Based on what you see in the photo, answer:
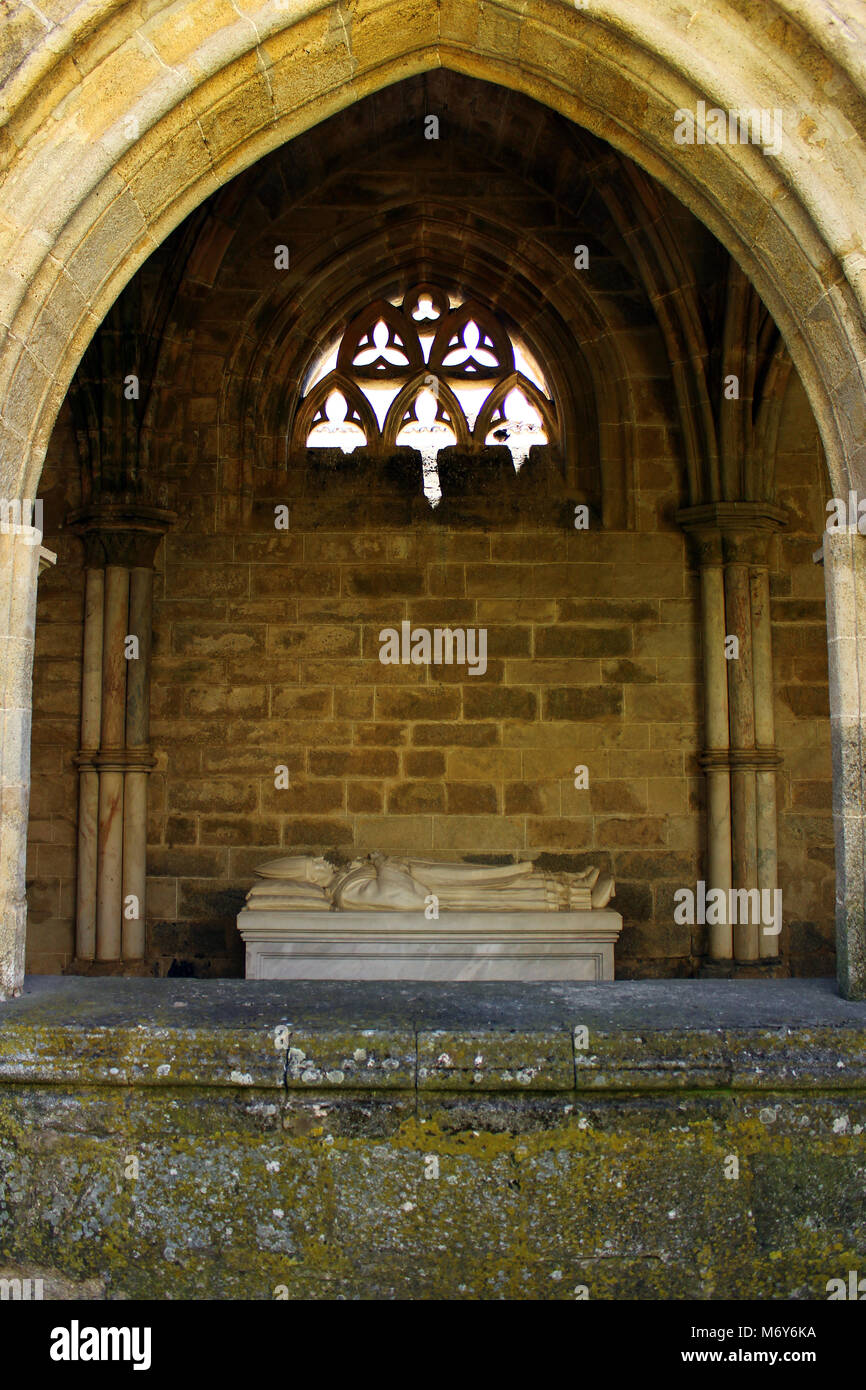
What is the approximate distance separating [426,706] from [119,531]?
2125 mm

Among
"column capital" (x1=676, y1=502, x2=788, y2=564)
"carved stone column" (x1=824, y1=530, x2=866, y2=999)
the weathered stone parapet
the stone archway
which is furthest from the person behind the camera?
"column capital" (x1=676, y1=502, x2=788, y2=564)

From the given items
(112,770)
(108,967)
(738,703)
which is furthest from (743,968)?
(112,770)

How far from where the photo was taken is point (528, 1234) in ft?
6.57

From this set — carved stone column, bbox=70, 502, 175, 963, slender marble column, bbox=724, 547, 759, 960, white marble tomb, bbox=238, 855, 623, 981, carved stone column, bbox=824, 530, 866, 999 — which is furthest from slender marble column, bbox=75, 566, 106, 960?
carved stone column, bbox=824, 530, 866, 999

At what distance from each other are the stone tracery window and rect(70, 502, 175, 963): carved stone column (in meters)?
1.32

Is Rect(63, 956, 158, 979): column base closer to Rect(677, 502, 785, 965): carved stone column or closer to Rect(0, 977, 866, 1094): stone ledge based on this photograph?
Rect(677, 502, 785, 965): carved stone column

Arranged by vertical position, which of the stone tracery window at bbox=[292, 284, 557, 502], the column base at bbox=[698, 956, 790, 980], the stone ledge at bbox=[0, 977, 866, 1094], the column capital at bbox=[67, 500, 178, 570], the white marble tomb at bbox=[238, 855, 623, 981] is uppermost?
the stone tracery window at bbox=[292, 284, 557, 502]

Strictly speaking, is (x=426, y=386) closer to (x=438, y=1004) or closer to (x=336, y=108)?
(x=336, y=108)

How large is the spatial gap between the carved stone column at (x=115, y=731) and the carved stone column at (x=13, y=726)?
3790 mm

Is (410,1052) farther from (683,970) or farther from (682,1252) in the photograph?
(683,970)

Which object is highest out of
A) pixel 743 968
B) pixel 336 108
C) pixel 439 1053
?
pixel 336 108

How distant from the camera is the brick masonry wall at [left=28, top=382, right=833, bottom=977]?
21.1ft

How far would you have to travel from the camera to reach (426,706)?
21.4 ft


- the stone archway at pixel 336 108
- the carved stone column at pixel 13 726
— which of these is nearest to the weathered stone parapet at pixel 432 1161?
the carved stone column at pixel 13 726
